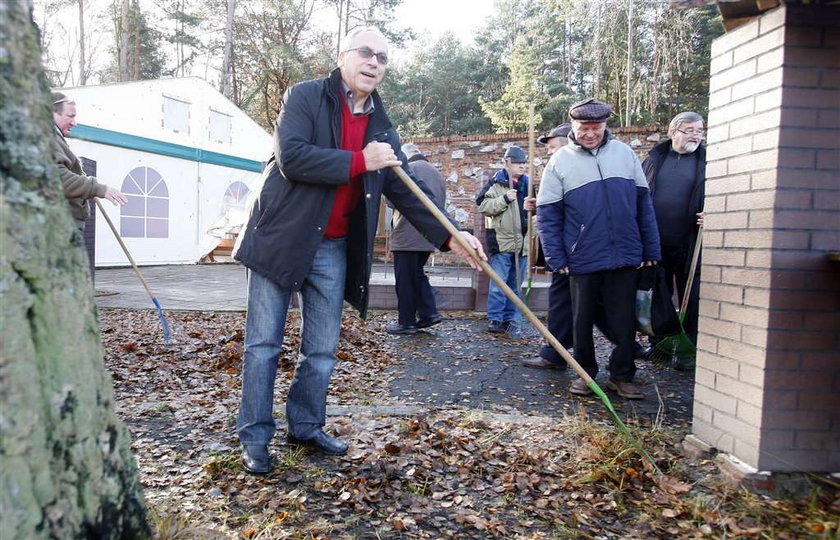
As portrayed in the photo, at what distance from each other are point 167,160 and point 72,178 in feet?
35.3

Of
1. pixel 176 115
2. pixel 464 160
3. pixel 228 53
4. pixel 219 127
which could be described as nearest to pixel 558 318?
pixel 464 160

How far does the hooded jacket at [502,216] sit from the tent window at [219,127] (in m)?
11.3

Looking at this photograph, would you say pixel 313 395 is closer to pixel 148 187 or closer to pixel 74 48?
pixel 148 187

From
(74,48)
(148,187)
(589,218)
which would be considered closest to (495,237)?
(589,218)

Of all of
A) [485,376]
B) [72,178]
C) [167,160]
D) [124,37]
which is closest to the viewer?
[72,178]

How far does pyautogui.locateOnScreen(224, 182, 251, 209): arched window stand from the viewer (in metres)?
16.3

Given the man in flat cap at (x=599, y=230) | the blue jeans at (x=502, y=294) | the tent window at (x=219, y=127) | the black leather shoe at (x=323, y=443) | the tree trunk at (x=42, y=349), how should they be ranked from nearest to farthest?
1. the tree trunk at (x=42, y=349)
2. the black leather shoe at (x=323, y=443)
3. the man in flat cap at (x=599, y=230)
4. the blue jeans at (x=502, y=294)
5. the tent window at (x=219, y=127)

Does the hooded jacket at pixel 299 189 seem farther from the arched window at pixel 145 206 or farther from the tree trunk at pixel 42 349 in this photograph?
the arched window at pixel 145 206

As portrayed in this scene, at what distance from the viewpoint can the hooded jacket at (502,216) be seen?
6395mm

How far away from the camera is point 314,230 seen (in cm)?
269

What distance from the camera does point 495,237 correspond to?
6.53 metres

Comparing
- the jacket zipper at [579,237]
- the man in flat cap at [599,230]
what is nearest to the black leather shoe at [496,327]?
the man in flat cap at [599,230]

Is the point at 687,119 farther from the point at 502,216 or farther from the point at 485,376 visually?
the point at 485,376

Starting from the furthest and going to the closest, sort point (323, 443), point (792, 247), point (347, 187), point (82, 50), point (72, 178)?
1. point (82, 50)
2. point (72, 178)
3. point (323, 443)
4. point (347, 187)
5. point (792, 247)
